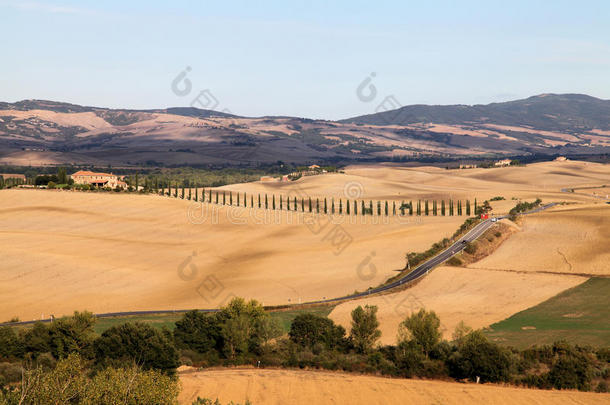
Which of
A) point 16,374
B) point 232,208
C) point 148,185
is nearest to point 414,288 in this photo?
point 16,374

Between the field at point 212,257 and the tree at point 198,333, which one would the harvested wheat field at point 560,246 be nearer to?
the field at point 212,257

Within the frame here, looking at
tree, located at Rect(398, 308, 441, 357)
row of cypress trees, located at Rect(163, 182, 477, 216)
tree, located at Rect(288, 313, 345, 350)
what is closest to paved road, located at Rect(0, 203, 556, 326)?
tree, located at Rect(288, 313, 345, 350)

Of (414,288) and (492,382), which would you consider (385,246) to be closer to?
(414,288)

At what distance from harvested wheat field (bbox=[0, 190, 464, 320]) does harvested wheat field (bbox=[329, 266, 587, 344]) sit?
7726 mm

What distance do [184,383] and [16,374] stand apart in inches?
410

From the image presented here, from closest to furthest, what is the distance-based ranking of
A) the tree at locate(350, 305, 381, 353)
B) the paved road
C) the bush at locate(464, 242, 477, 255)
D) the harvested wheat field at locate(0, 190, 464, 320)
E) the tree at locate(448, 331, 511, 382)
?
the tree at locate(448, 331, 511, 382) < the tree at locate(350, 305, 381, 353) < the paved road < the harvested wheat field at locate(0, 190, 464, 320) < the bush at locate(464, 242, 477, 255)

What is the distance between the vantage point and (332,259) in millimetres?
95312

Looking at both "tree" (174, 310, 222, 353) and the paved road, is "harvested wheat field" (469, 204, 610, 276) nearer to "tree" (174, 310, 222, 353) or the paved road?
the paved road

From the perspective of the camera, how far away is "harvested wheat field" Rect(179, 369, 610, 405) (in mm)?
39625

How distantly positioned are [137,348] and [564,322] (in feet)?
126

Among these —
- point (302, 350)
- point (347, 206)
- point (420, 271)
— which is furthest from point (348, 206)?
point (302, 350)

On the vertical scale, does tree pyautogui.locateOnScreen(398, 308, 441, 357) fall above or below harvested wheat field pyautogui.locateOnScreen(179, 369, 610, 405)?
above

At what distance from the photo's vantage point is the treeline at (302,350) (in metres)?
44.4

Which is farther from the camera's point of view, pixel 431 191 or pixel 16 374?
pixel 431 191
